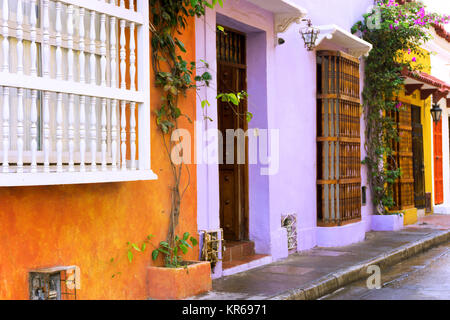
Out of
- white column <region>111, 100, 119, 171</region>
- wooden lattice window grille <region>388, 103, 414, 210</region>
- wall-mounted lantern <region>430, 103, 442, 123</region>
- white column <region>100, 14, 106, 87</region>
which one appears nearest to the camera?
white column <region>100, 14, 106, 87</region>

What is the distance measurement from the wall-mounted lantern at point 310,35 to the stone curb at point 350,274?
127 inches

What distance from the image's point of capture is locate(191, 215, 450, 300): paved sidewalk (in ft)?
21.4

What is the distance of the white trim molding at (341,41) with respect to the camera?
9699 mm

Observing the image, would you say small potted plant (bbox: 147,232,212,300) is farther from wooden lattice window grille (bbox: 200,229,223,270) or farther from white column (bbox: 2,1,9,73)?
white column (bbox: 2,1,9,73)

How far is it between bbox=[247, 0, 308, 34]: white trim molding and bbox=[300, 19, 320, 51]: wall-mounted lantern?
59 cm

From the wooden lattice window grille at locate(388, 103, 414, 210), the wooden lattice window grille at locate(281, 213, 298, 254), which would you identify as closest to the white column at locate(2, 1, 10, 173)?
the wooden lattice window grille at locate(281, 213, 298, 254)

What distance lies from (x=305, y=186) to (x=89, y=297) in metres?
5.13

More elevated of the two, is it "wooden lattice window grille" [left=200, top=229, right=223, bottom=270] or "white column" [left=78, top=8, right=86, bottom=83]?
"white column" [left=78, top=8, right=86, bottom=83]

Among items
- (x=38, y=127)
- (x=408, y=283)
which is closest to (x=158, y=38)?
(x=38, y=127)

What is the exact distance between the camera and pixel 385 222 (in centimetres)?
1239

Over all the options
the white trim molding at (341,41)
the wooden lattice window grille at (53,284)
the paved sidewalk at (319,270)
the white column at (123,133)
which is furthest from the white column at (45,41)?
the white trim molding at (341,41)

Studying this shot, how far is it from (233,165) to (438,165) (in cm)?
1052

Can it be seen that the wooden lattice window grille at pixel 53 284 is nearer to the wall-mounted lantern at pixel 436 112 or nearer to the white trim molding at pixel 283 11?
the white trim molding at pixel 283 11

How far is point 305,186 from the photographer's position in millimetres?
9812
